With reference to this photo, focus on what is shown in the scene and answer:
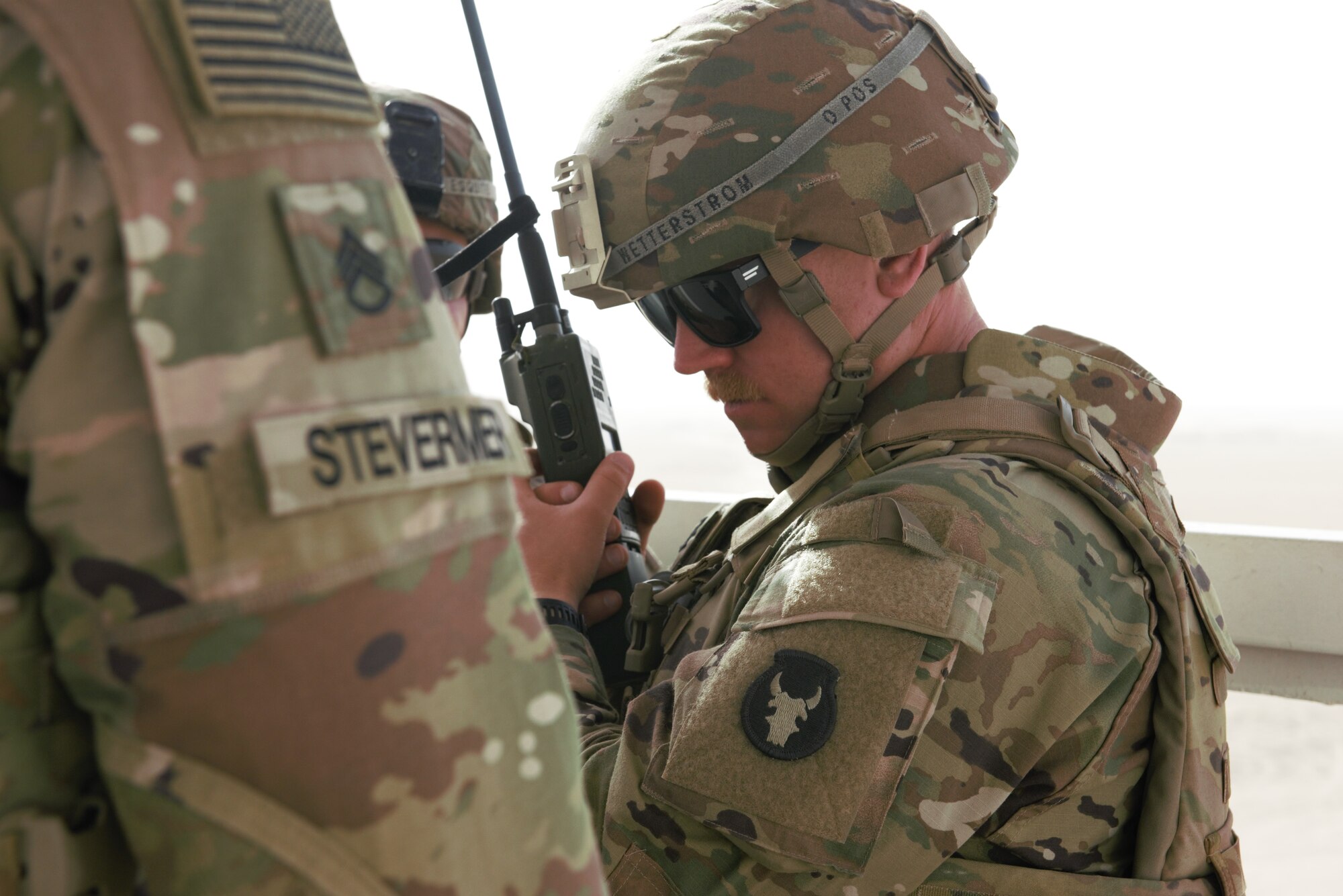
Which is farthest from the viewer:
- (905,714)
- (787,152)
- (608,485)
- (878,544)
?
(608,485)

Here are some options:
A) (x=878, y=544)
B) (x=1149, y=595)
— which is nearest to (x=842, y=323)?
(x=878, y=544)

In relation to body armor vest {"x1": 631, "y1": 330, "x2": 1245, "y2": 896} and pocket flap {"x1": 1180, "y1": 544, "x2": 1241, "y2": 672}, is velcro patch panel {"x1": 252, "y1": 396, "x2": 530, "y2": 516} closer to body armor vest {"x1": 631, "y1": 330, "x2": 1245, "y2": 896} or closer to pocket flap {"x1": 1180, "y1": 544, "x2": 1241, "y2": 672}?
body armor vest {"x1": 631, "y1": 330, "x2": 1245, "y2": 896}

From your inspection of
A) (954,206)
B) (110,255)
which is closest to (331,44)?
(110,255)

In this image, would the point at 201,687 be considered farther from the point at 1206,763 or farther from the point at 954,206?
the point at 954,206

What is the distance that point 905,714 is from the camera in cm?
111

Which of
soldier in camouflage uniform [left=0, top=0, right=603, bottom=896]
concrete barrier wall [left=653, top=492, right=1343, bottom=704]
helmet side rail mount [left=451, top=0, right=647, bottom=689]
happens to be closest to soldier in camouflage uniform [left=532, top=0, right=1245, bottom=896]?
helmet side rail mount [left=451, top=0, right=647, bottom=689]

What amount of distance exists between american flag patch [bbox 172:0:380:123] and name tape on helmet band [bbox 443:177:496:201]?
3.50 ft

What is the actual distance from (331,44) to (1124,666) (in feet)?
3.68

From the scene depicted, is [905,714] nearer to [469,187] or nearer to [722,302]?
[722,302]

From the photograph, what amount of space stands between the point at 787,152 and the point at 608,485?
27.4 inches

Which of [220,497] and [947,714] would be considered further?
[947,714]

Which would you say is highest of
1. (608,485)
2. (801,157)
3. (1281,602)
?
(801,157)

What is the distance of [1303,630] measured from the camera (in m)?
2.44

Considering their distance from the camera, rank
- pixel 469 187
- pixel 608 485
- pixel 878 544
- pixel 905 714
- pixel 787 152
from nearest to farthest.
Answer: pixel 905 714, pixel 878 544, pixel 787 152, pixel 469 187, pixel 608 485
